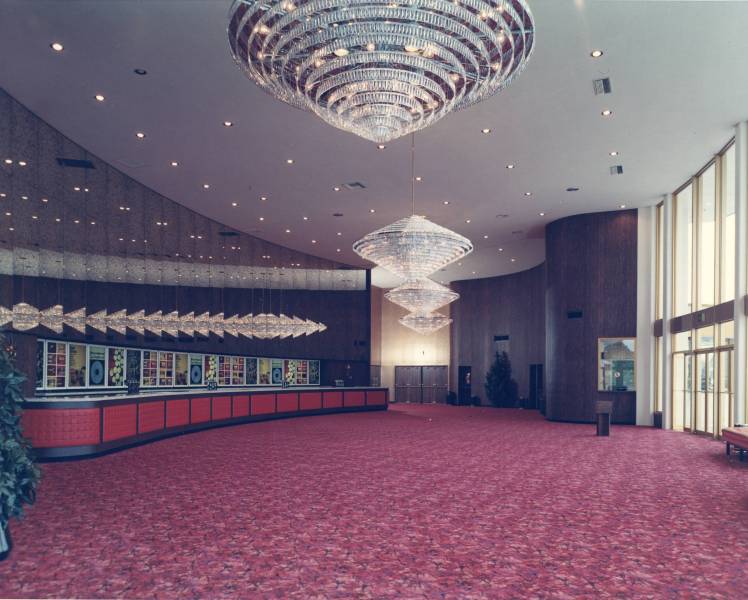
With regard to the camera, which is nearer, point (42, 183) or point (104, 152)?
point (42, 183)

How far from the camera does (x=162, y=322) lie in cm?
1424

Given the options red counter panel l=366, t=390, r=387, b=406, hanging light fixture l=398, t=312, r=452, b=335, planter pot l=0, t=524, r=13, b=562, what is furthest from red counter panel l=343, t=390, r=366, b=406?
planter pot l=0, t=524, r=13, b=562

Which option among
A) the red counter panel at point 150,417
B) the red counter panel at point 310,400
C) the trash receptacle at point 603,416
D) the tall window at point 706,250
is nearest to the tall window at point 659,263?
the tall window at point 706,250

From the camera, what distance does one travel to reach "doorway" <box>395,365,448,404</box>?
29.6m

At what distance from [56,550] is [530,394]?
22.0 meters

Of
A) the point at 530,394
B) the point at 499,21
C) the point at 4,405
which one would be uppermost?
the point at 499,21

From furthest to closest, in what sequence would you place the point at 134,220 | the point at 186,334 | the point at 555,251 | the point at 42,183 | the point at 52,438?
the point at 555,251, the point at 186,334, the point at 134,220, the point at 42,183, the point at 52,438

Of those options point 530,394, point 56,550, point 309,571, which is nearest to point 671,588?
point 309,571

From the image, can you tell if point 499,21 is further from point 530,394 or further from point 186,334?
point 530,394

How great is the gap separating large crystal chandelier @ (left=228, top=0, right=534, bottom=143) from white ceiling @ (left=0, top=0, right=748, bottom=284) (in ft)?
8.33

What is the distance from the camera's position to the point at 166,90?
30.6ft

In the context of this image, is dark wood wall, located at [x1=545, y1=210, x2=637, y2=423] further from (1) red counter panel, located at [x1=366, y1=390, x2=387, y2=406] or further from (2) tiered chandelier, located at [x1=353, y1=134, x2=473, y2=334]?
(2) tiered chandelier, located at [x1=353, y1=134, x2=473, y2=334]

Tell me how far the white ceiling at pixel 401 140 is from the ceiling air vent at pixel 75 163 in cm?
33

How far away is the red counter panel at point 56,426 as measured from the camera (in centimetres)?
889
